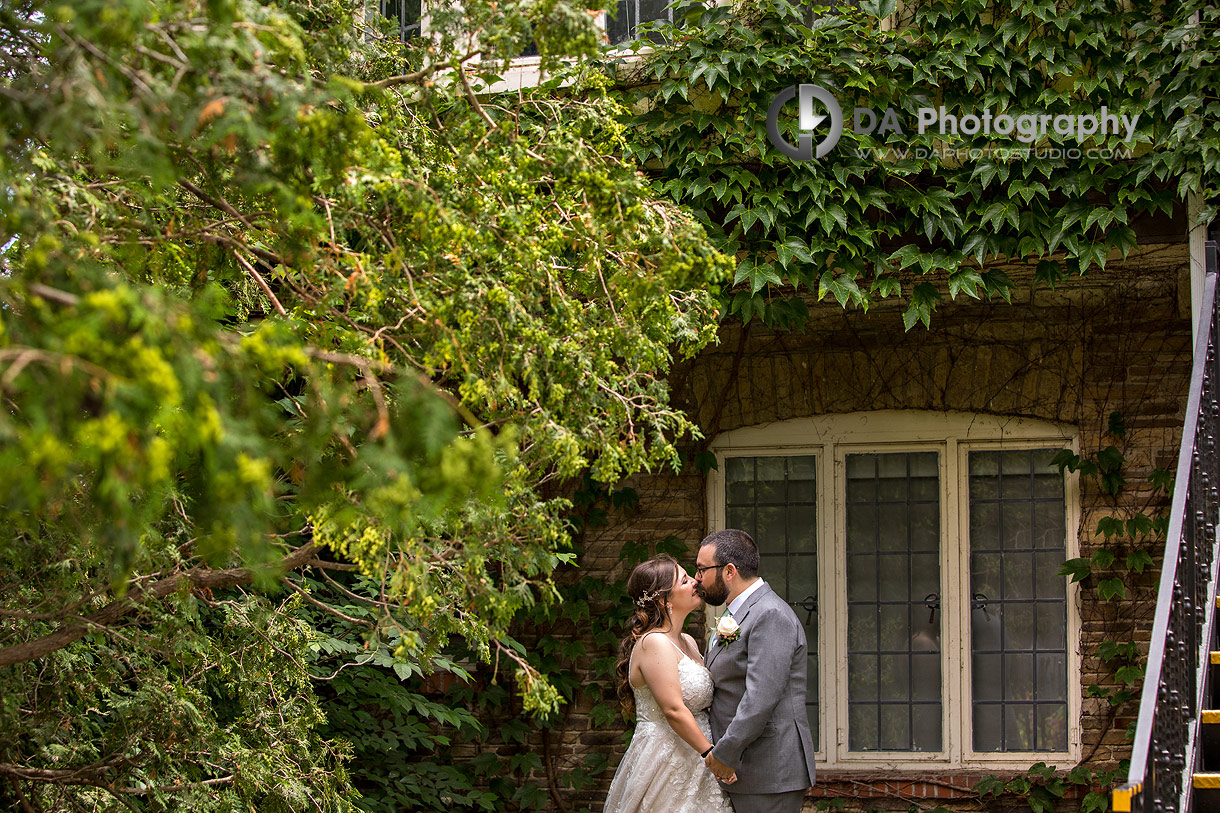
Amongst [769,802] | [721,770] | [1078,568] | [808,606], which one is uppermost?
[1078,568]

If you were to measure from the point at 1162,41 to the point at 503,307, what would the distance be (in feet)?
11.9

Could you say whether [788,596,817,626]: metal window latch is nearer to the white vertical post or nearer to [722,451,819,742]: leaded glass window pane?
[722,451,819,742]: leaded glass window pane

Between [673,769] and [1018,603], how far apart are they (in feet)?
8.95

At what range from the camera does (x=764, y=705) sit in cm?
405

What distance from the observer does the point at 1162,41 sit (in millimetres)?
4832

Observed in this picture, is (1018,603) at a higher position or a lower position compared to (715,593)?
lower

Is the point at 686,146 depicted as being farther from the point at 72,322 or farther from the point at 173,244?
the point at 72,322

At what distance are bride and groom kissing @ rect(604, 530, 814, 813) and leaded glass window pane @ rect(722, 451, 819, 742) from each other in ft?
6.60

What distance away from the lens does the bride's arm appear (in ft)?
13.9

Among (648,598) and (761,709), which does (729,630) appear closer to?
(761,709)

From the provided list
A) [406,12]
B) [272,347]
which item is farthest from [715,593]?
[406,12]

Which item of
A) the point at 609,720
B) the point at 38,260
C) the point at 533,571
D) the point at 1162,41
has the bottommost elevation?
the point at 609,720

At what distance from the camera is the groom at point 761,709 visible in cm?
409

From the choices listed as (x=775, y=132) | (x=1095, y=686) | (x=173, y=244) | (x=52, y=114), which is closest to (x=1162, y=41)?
(x=775, y=132)
